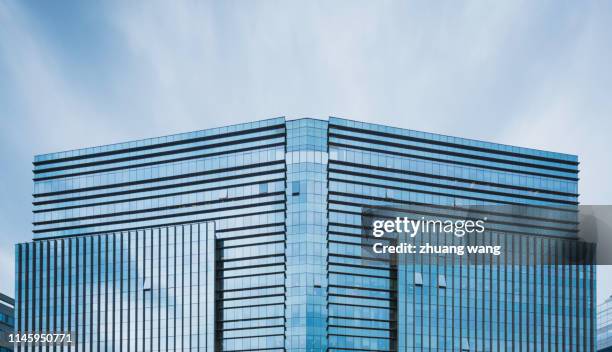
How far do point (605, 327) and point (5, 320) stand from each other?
109085mm

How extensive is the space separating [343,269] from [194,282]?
69.0 feet

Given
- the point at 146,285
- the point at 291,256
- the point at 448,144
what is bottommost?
the point at 146,285

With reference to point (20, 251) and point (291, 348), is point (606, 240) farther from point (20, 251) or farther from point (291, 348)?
point (20, 251)

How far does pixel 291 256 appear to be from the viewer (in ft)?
370

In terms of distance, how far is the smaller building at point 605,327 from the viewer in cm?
15200

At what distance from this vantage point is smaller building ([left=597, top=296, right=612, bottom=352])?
5984 inches

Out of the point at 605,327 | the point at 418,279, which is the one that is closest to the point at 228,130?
the point at 418,279

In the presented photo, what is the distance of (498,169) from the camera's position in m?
128

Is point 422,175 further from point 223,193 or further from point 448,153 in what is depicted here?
point 223,193

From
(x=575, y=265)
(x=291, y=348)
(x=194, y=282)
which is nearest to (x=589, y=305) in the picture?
(x=575, y=265)

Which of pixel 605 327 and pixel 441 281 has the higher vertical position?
pixel 441 281

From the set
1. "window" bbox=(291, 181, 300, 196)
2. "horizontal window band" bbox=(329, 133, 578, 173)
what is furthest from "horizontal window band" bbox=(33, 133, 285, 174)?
"horizontal window band" bbox=(329, 133, 578, 173)

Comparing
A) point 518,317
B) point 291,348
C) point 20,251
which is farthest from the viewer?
point 20,251

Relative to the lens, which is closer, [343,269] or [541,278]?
[343,269]
